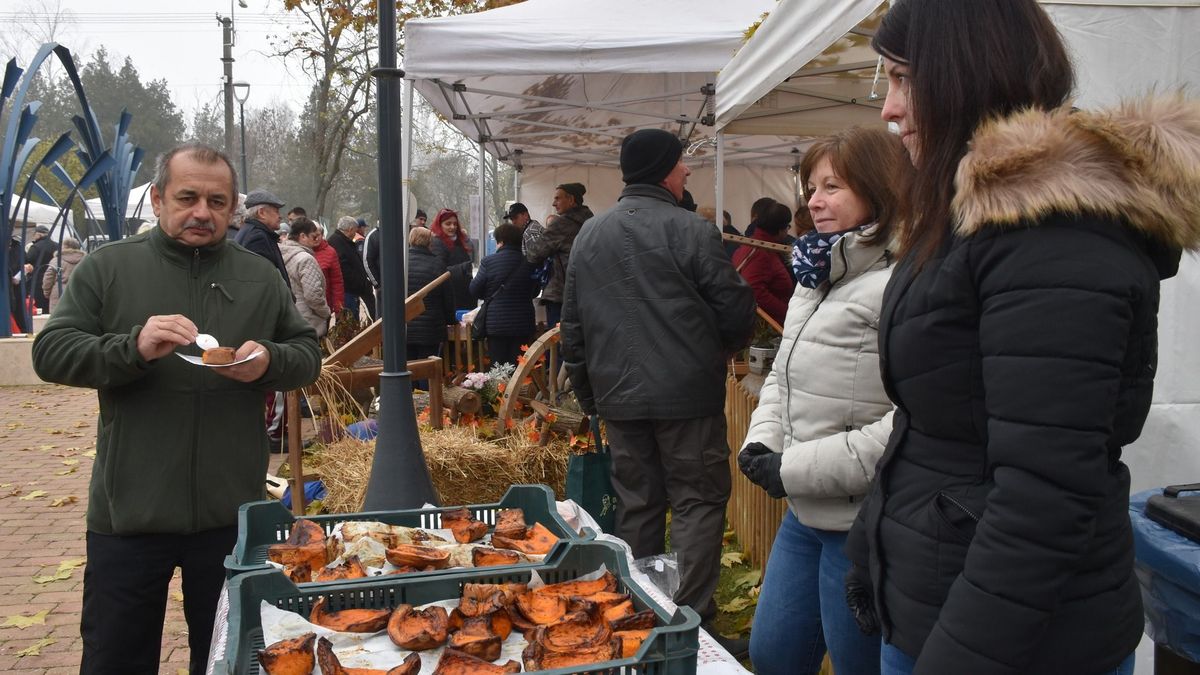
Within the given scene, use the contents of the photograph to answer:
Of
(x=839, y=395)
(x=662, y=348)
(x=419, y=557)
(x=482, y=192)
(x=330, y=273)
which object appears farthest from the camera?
(x=482, y=192)

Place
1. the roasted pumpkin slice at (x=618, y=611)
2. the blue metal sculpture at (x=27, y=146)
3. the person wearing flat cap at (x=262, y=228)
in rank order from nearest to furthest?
the roasted pumpkin slice at (x=618, y=611) → the person wearing flat cap at (x=262, y=228) → the blue metal sculpture at (x=27, y=146)

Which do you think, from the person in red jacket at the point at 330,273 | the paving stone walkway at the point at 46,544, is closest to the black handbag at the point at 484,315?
the person in red jacket at the point at 330,273

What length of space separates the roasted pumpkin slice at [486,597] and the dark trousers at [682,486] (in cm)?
212

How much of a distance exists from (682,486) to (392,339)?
1.38 meters

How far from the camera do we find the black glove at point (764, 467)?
8.02 feet

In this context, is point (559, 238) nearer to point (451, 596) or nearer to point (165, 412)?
point (165, 412)

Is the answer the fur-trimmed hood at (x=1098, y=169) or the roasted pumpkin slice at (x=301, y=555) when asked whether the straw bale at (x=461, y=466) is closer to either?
the roasted pumpkin slice at (x=301, y=555)

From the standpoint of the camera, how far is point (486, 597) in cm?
175

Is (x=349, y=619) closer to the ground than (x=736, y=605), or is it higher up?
higher up

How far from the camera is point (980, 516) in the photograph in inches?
54.9

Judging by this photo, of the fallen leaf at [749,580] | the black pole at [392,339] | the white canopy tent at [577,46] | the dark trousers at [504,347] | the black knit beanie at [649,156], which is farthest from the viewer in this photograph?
the dark trousers at [504,347]

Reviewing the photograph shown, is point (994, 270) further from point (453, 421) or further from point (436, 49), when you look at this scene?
point (436, 49)

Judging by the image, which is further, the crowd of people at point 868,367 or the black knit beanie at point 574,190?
the black knit beanie at point 574,190

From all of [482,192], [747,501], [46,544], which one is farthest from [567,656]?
[482,192]
